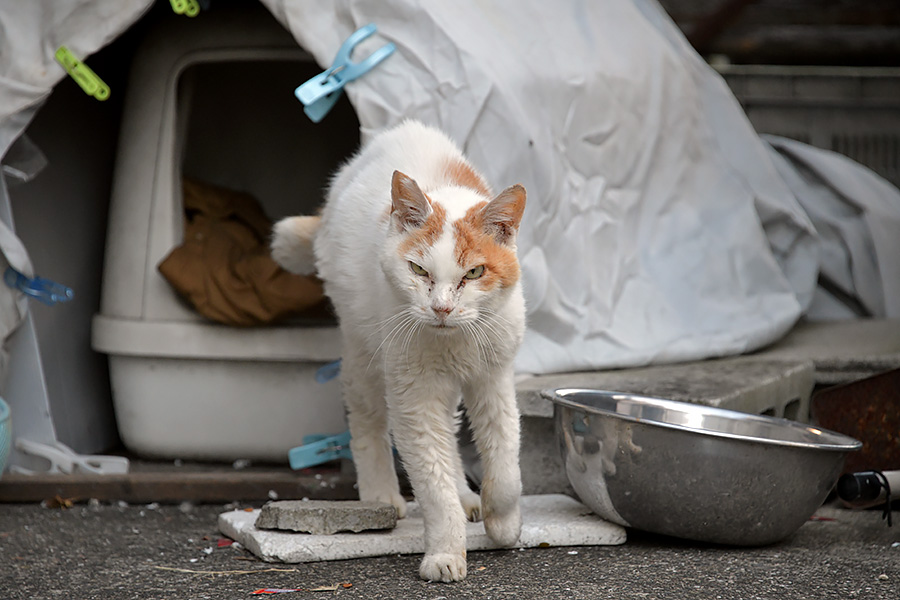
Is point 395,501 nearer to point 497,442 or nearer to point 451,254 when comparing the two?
point 497,442

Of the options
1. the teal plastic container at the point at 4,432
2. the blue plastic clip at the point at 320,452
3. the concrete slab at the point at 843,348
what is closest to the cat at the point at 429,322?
the blue plastic clip at the point at 320,452

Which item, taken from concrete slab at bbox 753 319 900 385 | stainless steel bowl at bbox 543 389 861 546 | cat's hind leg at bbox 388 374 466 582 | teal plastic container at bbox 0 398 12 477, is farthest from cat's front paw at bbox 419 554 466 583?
concrete slab at bbox 753 319 900 385

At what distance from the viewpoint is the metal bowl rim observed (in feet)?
7.67

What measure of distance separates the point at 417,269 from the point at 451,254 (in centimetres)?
9

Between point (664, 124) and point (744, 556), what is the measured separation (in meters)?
1.84

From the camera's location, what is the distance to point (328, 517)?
7.99 ft

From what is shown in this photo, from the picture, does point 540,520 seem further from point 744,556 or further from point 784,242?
point 784,242

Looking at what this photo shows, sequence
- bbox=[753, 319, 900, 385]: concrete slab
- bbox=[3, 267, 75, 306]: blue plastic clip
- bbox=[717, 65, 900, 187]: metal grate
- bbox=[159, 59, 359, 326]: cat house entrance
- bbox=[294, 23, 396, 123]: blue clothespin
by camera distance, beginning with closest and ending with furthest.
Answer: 1. bbox=[294, 23, 396, 123]: blue clothespin
2. bbox=[3, 267, 75, 306]: blue plastic clip
3. bbox=[753, 319, 900, 385]: concrete slab
4. bbox=[159, 59, 359, 326]: cat house entrance
5. bbox=[717, 65, 900, 187]: metal grate

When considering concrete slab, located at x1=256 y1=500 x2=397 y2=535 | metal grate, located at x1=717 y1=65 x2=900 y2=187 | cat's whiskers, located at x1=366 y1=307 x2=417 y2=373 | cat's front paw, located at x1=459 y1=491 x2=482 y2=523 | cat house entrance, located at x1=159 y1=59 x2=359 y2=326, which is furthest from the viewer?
metal grate, located at x1=717 y1=65 x2=900 y2=187

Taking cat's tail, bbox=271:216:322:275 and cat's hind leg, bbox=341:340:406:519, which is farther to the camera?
cat's tail, bbox=271:216:322:275

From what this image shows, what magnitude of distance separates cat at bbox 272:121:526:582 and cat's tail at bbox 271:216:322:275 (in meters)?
0.20

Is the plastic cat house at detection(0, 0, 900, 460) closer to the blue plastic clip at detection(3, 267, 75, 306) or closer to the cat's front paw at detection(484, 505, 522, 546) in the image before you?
the blue plastic clip at detection(3, 267, 75, 306)

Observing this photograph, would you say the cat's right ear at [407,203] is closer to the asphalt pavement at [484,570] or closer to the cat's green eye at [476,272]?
the cat's green eye at [476,272]

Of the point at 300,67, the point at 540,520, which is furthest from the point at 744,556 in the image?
the point at 300,67
